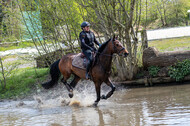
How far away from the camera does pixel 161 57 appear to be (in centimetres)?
1192

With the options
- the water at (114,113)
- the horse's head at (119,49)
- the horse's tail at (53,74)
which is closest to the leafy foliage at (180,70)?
the water at (114,113)

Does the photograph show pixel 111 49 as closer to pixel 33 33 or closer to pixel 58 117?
pixel 58 117

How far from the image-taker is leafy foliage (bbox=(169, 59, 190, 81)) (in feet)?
36.1

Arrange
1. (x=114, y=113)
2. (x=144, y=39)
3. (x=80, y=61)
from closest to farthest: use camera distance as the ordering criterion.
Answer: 1. (x=114, y=113)
2. (x=80, y=61)
3. (x=144, y=39)

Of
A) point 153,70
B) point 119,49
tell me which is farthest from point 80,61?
point 153,70

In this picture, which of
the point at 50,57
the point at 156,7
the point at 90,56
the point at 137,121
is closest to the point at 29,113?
the point at 90,56

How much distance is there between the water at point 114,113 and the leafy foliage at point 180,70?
83cm

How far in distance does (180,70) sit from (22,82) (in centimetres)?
702

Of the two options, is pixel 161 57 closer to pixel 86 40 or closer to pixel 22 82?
pixel 86 40

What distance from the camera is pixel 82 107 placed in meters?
8.91

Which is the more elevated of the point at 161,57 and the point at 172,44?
the point at 172,44

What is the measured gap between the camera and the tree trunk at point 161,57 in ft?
38.1

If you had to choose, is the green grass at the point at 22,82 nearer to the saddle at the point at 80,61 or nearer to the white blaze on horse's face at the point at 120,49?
the saddle at the point at 80,61

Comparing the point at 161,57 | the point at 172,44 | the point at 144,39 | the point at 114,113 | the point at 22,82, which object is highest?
the point at 144,39
